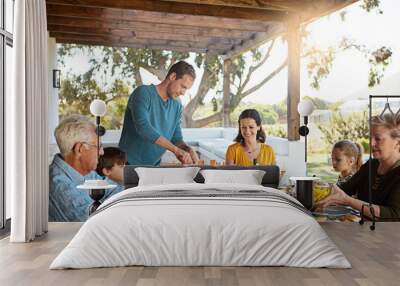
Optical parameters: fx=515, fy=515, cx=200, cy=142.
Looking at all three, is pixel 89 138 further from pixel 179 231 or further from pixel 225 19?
pixel 179 231

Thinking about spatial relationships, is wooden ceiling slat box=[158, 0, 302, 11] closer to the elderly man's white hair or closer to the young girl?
the young girl

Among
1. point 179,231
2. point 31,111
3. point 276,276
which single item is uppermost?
point 31,111

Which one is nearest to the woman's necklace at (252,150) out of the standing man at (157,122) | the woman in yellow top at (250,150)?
the woman in yellow top at (250,150)

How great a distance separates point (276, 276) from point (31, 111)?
3044 millimetres

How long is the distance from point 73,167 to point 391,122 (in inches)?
172

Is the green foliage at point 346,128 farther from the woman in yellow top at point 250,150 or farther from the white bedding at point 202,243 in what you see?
the white bedding at point 202,243

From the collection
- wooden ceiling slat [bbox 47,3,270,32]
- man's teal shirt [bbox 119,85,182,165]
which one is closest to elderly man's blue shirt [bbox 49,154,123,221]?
man's teal shirt [bbox 119,85,182,165]

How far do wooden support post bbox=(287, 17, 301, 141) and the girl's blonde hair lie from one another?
73 cm

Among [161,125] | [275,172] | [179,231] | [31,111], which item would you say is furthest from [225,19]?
[179,231]

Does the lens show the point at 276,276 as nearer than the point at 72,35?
Yes

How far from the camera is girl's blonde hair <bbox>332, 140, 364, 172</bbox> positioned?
705cm

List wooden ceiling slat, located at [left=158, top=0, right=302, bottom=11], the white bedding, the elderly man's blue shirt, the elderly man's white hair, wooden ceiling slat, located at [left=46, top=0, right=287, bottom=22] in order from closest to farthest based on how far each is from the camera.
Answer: the white bedding < wooden ceiling slat, located at [left=158, top=0, right=302, bottom=11] < wooden ceiling slat, located at [left=46, top=0, right=287, bottom=22] < the elderly man's blue shirt < the elderly man's white hair

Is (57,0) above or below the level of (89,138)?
above

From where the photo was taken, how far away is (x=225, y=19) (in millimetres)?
6820
